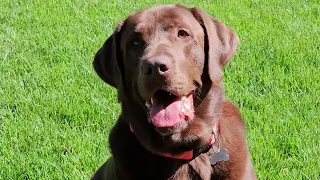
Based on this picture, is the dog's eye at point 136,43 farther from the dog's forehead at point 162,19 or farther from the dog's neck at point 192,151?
the dog's neck at point 192,151

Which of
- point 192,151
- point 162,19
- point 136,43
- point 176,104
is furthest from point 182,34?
point 192,151

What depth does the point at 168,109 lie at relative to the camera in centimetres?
376

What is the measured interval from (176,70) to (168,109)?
26cm

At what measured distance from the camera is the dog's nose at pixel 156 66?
352 centimetres

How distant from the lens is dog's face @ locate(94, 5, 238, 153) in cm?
376

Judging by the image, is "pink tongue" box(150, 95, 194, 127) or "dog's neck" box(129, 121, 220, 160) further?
"dog's neck" box(129, 121, 220, 160)

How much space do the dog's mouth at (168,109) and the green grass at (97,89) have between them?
3.88 feet

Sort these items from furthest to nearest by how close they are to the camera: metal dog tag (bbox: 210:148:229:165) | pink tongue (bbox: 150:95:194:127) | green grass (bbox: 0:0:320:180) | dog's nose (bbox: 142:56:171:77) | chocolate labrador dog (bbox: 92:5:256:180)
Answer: green grass (bbox: 0:0:320:180), metal dog tag (bbox: 210:148:229:165), chocolate labrador dog (bbox: 92:5:256:180), pink tongue (bbox: 150:95:194:127), dog's nose (bbox: 142:56:171:77)

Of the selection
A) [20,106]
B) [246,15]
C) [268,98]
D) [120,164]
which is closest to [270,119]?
[268,98]

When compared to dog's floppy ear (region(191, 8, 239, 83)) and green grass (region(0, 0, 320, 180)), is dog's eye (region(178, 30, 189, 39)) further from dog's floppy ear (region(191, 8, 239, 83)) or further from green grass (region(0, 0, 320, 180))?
green grass (region(0, 0, 320, 180))

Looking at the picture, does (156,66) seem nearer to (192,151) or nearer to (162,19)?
(162,19)

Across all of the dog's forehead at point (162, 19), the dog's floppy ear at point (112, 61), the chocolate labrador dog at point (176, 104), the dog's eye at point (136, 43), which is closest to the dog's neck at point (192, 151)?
the chocolate labrador dog at point (176, 104)

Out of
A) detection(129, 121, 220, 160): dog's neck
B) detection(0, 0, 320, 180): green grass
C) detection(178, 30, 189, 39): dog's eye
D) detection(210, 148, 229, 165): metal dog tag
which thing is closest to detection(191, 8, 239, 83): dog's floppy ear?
detection(178, 30, 189, 39): dog's eye

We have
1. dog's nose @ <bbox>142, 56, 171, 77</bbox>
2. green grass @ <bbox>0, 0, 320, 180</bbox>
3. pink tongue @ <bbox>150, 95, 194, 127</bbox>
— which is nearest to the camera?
dog's nose @ <bbox>142, 56, 171, 77</bbox>
